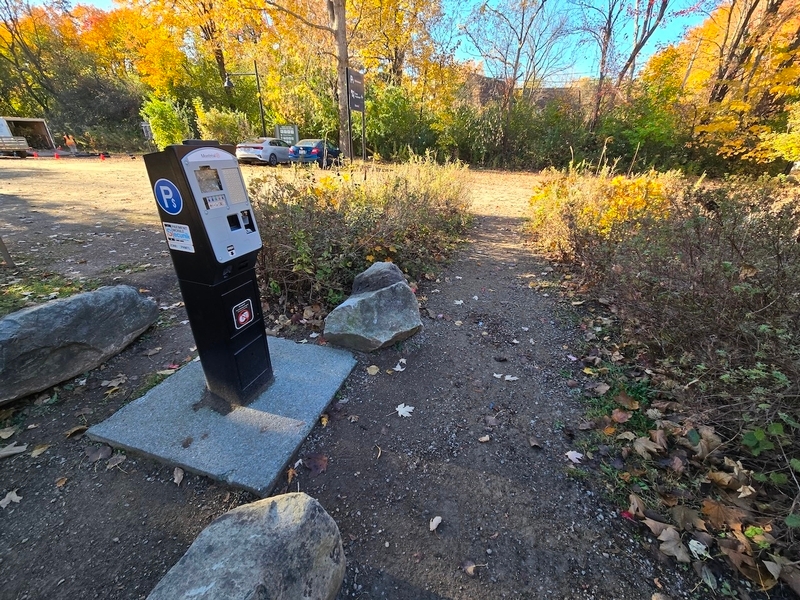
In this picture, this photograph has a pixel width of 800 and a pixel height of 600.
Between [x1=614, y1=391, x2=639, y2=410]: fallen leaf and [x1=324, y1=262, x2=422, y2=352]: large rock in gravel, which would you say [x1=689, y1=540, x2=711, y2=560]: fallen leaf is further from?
→ [x1=324, y1=262, x2=422, y2=352]: large rock in gravel

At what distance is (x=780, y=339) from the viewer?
2.01 metres

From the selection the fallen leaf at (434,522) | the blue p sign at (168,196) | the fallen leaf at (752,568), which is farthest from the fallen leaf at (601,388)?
the blue p sign at (168,196)

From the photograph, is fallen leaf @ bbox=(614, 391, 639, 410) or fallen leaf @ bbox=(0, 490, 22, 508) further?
fallen leaf @ bbox=(614, 391, 639, 410)

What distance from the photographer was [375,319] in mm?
3115

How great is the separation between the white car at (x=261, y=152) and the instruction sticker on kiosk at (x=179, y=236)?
48.6 ft

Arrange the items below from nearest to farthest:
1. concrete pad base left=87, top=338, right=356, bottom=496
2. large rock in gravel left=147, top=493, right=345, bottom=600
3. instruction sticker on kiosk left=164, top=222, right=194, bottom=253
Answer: large rock in gravel left=147, top=493, right=345, bottom=600 < instruction sticker on kiosk left=164, top=222, right=194, bottom=253 < concrete pad base left=87, top=338, right=356, bottom=496

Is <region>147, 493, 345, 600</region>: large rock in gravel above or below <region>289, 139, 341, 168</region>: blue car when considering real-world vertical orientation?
below

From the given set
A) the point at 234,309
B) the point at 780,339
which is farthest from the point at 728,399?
the point at 234,309

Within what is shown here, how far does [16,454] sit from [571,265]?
567 cm

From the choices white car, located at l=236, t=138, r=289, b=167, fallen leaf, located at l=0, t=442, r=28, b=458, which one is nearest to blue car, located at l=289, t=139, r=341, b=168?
white car, located at l=236, t=138, r=289, b=167

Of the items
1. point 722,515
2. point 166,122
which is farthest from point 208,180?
point 166,122

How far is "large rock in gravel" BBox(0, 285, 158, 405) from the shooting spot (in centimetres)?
231

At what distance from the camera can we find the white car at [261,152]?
1489cm

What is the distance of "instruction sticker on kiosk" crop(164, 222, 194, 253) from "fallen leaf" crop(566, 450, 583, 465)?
2.51 metres
